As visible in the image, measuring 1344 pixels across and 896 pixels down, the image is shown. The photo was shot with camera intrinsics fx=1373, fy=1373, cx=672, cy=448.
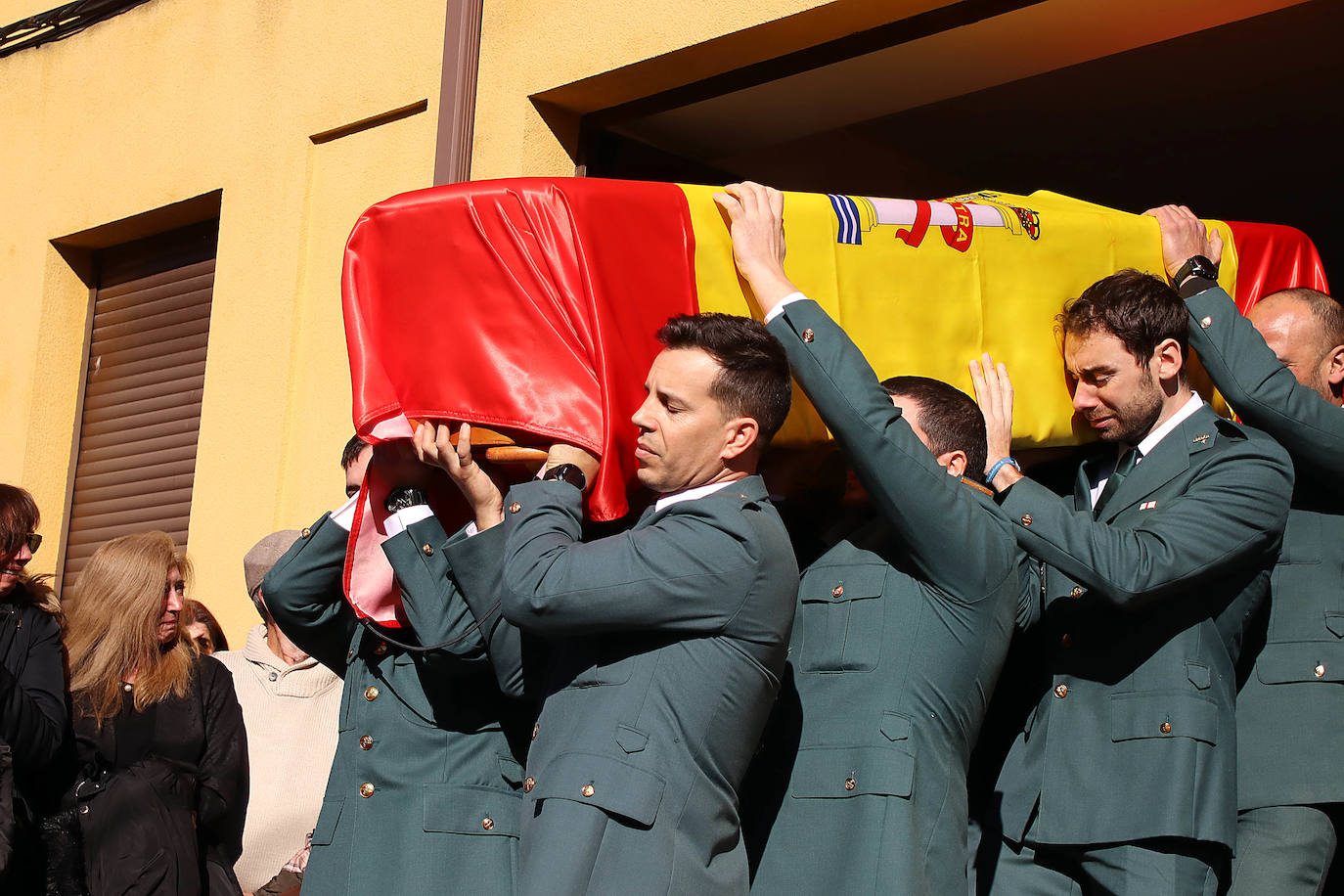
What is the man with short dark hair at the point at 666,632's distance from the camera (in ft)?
7.81

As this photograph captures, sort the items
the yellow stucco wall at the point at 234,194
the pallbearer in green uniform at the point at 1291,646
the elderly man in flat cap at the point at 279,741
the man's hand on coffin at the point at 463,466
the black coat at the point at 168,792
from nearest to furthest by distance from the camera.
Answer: the man's hand on coffin at the point at 463,466 < the pallbearer in green uniform at the point at 1291,646 < the black coat at the point at 168,792 < the elderly man in flat cap at the point at 279,741 < the yellow stucco wall at the point at 234,194

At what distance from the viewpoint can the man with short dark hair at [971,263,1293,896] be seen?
284cm

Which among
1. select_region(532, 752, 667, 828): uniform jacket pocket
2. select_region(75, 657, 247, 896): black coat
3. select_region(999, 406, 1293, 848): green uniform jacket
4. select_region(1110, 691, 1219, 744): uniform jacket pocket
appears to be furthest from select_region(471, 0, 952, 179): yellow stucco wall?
select_region(532, 752, 667, 828): uniform jacket pocket

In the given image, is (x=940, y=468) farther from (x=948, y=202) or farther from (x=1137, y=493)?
(x=948, y=202)

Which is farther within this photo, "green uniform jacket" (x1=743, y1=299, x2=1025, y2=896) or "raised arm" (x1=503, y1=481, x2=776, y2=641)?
"green uniform jacket" (x1=743, y1=299, x2=1025, y2=896)

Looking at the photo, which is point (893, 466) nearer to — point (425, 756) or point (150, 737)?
point (425, 756)

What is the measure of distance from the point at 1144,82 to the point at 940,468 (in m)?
3.92

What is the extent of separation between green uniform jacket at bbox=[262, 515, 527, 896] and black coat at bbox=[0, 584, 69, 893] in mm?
1191

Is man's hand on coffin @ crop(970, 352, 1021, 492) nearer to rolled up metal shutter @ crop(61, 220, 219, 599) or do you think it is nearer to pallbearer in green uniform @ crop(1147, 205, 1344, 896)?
pallbearer in green uniform @ crop(1147, 205, 1344, 896)

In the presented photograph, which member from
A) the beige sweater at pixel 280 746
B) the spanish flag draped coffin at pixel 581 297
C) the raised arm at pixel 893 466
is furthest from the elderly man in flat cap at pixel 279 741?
the raised arm at pixel 893 466

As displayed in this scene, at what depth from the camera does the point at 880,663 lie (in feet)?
9.05

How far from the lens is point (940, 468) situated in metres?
2.73

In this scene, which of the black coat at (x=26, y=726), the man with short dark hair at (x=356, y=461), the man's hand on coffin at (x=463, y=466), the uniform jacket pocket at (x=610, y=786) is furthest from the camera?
the black coat at (x=26, y=726)

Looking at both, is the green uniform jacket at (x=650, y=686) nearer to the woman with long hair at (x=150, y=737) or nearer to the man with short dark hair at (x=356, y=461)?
the man with short dark hair at (x=356, y=461)
